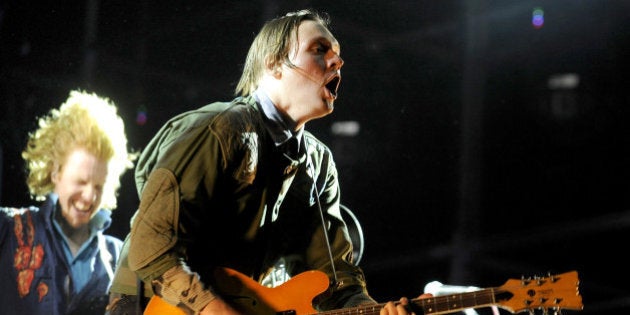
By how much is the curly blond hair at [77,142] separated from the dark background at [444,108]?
123 mm

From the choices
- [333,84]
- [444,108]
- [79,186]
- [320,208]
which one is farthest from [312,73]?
[444,108]

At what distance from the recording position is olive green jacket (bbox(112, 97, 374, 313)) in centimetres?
217

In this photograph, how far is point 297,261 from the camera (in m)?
2.73

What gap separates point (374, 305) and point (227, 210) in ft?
1.88

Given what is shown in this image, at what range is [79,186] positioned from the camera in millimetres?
3619

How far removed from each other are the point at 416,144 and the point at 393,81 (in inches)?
15.5

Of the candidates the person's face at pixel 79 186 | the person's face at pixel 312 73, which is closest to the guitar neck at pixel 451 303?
the person's face at pixel 312 73

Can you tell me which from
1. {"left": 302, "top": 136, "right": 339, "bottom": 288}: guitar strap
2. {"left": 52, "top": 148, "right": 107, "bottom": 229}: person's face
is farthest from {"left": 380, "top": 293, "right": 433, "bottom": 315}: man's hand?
{"left": 52, "top": 148, "right": 107, "bottom": 229}: person's face

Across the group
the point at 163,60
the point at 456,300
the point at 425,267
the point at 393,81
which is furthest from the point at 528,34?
the point at 456,300

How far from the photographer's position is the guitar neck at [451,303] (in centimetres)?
212

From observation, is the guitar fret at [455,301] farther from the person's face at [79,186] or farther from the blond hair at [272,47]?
the person's face at [79,186]

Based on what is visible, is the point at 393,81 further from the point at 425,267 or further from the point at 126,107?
the point at 126,107

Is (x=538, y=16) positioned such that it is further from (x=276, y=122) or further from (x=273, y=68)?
(x=276, y=122)

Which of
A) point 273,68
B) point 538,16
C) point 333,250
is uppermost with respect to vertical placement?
point 538,16
